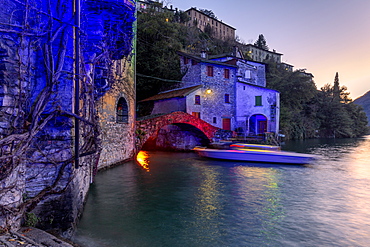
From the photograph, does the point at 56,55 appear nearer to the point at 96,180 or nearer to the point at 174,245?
the point at 174,245

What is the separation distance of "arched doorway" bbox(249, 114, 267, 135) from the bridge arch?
8.72m

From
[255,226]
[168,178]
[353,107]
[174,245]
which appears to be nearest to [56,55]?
[174,245]

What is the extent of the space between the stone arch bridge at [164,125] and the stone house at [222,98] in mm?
2729

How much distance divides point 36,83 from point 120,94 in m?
9.32

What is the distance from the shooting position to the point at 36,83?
194 inches

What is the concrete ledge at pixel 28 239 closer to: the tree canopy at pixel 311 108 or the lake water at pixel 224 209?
the lake water at pixel 224 209

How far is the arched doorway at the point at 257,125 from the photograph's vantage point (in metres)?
29.1

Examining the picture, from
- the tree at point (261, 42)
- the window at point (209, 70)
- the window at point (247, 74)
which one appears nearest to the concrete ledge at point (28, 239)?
the window at point (209, 70)

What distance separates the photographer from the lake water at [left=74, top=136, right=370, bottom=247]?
591 centimetres

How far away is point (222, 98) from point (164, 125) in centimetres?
1100

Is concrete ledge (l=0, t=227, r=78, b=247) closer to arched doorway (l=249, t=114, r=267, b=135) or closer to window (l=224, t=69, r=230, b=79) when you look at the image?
window (l=224, t=69, r=230, b=79)

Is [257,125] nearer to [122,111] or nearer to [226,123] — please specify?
[226,123]

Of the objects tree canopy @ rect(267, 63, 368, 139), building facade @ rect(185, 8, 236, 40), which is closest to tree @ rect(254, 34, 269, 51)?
building facade @ rect(185, 8, 236, 40)

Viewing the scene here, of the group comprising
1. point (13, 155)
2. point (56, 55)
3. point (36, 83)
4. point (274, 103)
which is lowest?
point (13, 155)
